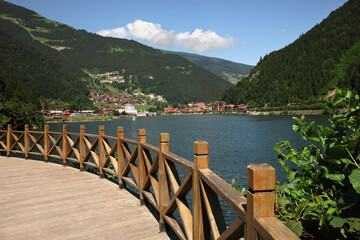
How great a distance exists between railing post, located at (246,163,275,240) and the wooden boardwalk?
2.61m

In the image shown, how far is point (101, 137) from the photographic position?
7.17 meters

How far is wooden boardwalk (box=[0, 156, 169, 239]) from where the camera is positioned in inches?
158

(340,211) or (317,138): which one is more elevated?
(317,138)

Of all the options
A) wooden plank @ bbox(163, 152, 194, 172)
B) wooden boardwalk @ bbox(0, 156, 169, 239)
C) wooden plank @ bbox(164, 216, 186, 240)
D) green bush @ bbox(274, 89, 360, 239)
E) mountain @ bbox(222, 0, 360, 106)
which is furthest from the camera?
mountain @ bbox(222, 0, 360, 106)

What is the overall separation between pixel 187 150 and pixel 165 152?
29152 mm

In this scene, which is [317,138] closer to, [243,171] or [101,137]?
[101,137]

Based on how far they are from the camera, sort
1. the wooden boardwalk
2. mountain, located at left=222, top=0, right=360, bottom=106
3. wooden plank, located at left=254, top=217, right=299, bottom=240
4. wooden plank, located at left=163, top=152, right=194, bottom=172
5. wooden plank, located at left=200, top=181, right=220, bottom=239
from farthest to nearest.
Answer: mountain, located at left=222, top=0, right=360, bottom=106 → the wooden boardwalk → wooden plank, located at left=163, top=152, right=194, bottom=172 → wooden plank, located at left=200, top=181, right=220, bottom=239 → wooden plank, located at left=254, top=217, right=299, bottom=240

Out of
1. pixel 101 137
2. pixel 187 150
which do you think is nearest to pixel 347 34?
pixel 187 150

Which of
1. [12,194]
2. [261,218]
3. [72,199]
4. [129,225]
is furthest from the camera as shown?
[12,194]

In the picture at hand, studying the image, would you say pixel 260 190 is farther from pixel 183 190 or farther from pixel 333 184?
pixel 183 190

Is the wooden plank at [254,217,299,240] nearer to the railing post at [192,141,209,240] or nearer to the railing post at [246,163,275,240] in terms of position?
the railing post at [246,163,275,240]

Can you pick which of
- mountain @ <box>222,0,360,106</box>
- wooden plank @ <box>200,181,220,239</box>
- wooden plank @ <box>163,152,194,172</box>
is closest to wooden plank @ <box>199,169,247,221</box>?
wooden plank @ <box>200,181,220,239</box>

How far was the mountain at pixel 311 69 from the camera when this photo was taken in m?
148

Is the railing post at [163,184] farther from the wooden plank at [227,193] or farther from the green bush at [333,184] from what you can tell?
the green bush at [333,184]
